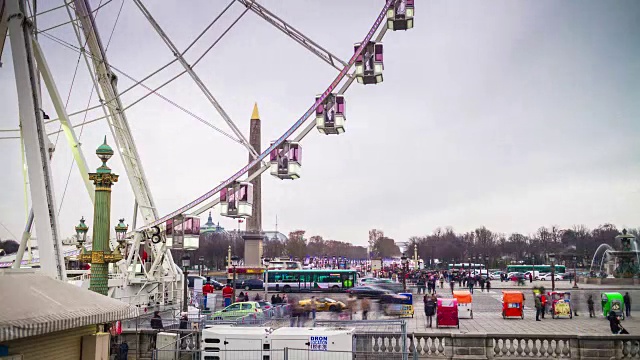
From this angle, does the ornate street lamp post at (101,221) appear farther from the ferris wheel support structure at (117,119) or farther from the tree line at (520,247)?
the tree line at (520,247)

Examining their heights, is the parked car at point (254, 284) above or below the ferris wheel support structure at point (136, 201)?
below

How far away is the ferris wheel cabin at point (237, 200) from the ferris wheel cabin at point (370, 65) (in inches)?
230

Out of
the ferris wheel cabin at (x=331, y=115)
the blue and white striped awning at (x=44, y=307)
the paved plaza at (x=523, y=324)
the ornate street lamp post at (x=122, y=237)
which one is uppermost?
the ferris wheel cabin at (x=331, y=115)

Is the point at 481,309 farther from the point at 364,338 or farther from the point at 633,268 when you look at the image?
the point at 633,268

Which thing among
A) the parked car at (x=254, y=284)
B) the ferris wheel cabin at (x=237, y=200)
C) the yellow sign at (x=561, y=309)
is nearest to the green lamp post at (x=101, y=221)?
the ferris wheel cabin at (x=237, y=200)

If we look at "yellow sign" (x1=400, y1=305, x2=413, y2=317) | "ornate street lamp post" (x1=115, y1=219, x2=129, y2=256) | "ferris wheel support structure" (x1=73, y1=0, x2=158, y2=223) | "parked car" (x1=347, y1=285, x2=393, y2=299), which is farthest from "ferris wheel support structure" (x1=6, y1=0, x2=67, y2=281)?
"parked car" (x1=347, y1=285, x2=393, y2=299)

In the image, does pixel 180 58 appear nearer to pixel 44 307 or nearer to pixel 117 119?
pixel 117 119

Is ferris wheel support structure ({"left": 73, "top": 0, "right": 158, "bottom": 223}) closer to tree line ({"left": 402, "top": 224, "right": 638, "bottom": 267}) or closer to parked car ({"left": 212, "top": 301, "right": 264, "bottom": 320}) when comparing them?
parked car ({"left": 212, "top": 301, "right": 264, "bottom": 320})

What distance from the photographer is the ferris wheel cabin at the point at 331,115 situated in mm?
22156

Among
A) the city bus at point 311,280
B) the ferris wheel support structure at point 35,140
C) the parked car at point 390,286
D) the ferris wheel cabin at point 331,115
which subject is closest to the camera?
the ferris wheel support structure at point 35,140

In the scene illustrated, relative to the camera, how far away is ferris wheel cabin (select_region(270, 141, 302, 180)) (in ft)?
74.1

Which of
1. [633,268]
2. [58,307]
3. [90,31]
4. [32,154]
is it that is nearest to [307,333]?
[58,307]

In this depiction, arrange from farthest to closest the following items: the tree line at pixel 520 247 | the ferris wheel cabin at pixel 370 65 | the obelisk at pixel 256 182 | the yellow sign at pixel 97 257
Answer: the tree line at pixel 520 247 < the obelisk at pixel 256 182 < the yellow sign at pixel 97 257 < the ferris wheel cabin at pixel 370 65

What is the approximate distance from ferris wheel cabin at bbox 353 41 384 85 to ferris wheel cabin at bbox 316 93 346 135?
1.10m
